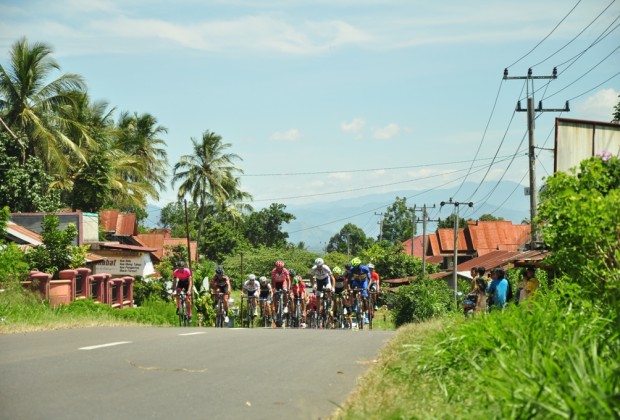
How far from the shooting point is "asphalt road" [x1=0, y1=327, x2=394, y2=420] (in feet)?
26.2

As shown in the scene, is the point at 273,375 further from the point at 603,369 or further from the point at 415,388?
the point at 603,369

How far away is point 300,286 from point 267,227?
294 feet


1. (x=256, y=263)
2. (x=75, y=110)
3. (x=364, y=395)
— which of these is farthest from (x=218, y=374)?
(x=256, y=263)

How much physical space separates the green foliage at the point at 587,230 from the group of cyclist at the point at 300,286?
44.3 ft

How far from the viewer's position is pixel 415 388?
8.55m

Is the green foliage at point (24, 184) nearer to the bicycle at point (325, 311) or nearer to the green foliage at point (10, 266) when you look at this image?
the green foliage at point (10, 266)

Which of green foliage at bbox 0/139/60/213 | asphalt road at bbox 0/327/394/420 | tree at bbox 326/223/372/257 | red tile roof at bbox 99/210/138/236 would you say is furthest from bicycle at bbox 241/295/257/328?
tree at bbox 326/223/372/257

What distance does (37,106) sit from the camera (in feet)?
150

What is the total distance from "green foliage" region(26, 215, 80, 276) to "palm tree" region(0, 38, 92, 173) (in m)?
14.0

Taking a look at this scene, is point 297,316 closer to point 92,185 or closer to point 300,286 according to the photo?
point 300,286

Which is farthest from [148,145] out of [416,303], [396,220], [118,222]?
[396,220]

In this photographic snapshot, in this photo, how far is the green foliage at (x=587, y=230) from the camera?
999 cm

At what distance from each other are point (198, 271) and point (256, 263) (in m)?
40.6

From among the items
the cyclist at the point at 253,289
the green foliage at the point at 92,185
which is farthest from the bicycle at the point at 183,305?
the green foliage at the point at 92,185
